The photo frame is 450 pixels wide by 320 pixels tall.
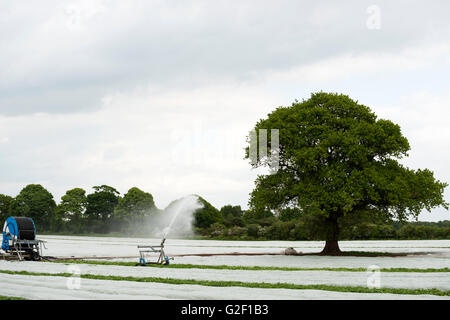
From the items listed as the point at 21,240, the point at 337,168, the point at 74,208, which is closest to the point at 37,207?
the point at 74,208

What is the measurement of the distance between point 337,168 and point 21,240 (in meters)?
27.0

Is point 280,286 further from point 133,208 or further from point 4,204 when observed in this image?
point 4,204

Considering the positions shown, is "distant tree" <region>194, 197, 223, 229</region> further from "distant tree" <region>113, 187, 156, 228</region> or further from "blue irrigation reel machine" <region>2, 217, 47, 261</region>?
"blue irrigation reel machine" <region>2, 217, 47, 261</region>

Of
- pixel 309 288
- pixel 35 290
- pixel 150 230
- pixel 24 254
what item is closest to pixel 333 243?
pixel 24 254

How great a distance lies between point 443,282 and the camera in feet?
75.0

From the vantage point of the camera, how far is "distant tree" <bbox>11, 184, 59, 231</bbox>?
532 ft

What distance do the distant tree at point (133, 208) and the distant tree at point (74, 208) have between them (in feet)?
56.2

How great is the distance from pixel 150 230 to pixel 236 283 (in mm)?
128636

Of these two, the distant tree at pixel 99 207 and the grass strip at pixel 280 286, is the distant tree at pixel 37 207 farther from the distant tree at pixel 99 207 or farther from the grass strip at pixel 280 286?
the grass strip at pixel 280 286

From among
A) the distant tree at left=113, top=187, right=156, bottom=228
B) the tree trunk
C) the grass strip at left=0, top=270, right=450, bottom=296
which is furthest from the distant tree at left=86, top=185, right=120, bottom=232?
the grass strip at left=0, top=270, right=450, bottom=296

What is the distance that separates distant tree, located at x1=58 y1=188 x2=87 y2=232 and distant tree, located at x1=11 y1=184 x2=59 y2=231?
3.64 m

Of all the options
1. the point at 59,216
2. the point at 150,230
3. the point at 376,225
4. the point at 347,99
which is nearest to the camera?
the point at 347,99
